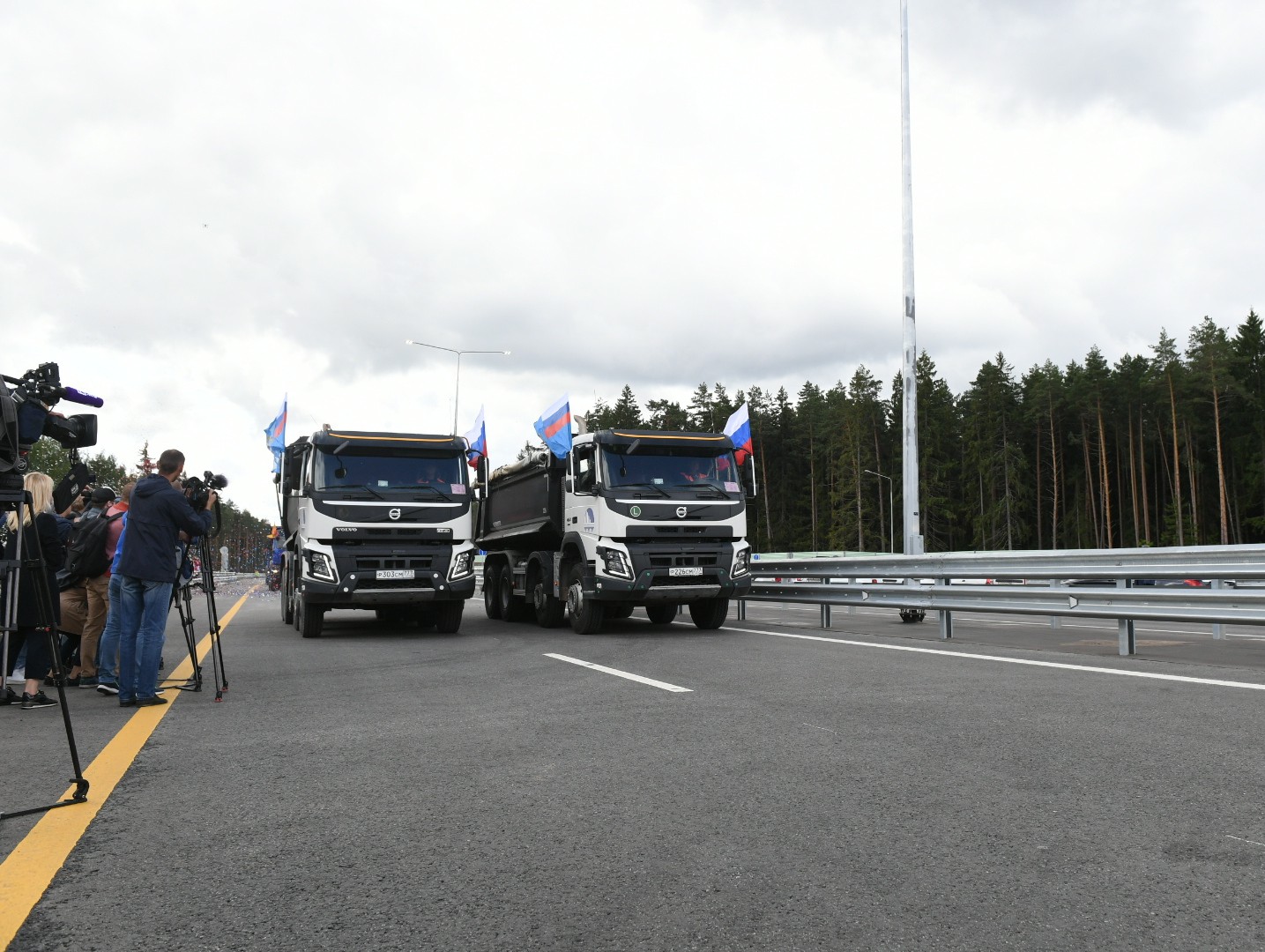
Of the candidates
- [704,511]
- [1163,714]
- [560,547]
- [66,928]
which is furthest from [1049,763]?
[560,547]

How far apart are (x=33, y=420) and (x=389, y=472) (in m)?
10.2

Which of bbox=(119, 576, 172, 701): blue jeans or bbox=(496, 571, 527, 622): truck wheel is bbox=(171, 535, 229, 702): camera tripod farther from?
bbox=(496, 571, 527, 622): truck wheel

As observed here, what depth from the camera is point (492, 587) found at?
765 inches

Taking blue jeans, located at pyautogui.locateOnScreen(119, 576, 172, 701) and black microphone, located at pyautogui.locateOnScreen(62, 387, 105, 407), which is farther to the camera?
blue jeans, located at pyautogui.locateOnScreen(119, 576, 172, 701)

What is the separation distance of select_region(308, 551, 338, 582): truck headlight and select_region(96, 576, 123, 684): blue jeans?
220 inches

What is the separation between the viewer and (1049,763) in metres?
4.89

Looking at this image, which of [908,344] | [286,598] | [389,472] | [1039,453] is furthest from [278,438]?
[1039,453]

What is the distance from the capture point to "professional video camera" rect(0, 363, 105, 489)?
4543 mm

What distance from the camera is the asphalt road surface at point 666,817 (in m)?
2.92

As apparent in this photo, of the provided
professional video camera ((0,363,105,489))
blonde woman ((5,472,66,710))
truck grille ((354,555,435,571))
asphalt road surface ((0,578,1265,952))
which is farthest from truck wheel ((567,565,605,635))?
professional video camera ((0,363,105,489))

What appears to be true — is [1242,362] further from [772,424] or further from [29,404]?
[29,404]

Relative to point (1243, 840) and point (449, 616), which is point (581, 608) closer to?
point (449, 616)

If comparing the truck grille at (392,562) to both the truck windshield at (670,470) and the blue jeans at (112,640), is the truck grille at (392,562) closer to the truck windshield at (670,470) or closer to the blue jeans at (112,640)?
the truck windshield at (670,470)

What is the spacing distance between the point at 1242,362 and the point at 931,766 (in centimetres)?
7694
